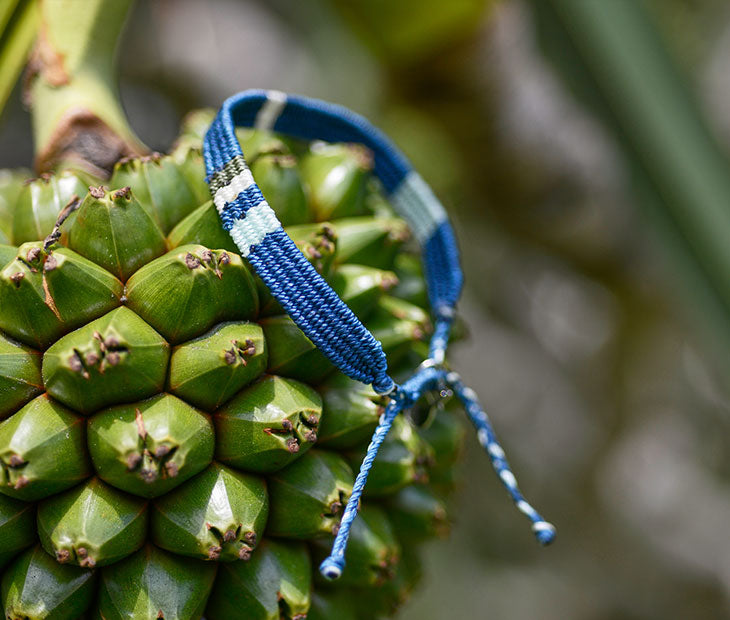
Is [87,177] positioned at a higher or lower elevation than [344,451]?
higher

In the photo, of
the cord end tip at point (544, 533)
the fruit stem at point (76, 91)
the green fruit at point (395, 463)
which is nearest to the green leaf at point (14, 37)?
the fruit stem at point (76, 91)

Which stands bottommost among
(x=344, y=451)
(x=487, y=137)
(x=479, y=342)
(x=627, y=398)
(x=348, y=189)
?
(x=627, y=398)

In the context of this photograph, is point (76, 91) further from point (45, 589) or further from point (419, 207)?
point (45, 589)

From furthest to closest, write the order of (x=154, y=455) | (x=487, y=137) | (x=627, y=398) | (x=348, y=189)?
(x=627, y=398) < (x=487, y=137) < (x=348, y=189) < (x=154, y=455)

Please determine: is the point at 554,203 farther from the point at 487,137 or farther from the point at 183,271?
the point at 183,271

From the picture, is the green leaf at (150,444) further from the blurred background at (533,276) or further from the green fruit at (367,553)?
the blurred background at (533,276)

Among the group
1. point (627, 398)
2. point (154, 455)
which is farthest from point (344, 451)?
point (627, 398)
